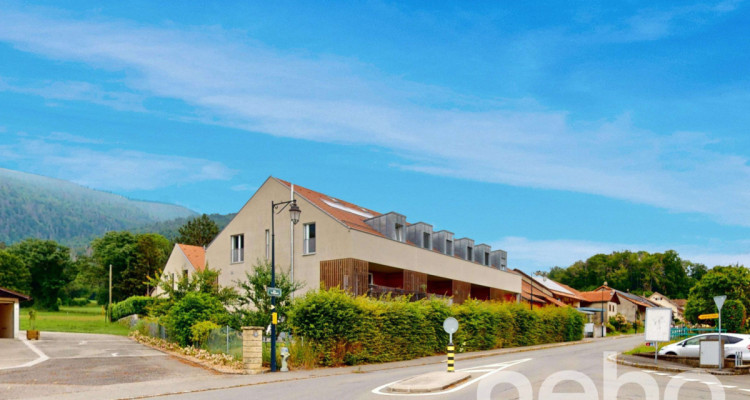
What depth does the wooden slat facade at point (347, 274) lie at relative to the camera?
1551 inches

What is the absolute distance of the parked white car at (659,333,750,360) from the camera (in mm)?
28625

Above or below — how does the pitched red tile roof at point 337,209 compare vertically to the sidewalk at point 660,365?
above

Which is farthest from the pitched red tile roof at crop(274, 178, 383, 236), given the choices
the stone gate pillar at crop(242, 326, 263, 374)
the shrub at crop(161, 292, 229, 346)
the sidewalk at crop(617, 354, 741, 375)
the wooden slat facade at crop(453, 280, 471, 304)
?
the sidewalk at crop(617, 354, 741, 375)

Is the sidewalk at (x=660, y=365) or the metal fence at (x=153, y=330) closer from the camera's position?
the sidewalk at (x=660, y=365)

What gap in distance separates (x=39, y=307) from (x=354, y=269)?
6995 cm

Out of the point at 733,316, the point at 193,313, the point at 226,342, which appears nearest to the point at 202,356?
the point at 226,342

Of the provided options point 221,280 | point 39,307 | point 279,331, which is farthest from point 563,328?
point 39,307

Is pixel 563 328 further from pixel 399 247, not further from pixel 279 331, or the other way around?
pixel 279 331

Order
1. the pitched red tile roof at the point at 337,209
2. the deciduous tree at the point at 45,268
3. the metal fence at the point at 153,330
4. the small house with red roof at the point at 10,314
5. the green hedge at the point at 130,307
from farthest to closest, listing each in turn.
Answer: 1. the deciduous tree at the point at 45,268
2. the green hedge at the point at 130,307
3. the small house with red roof at the point at 10,314
4. the pitched red tile roof at the point at 337,209
5. the metal fence at the point at 153,330

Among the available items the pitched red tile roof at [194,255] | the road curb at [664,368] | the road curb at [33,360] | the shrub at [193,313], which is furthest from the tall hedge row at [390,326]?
the pitched red tile roof at [194,255]

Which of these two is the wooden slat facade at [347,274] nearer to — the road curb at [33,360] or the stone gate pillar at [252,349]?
the stone gate pillar at [252,349]

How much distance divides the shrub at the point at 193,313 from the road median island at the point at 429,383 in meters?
13.7

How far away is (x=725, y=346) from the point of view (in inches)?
1145

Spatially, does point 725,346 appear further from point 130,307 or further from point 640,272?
point 640,272
